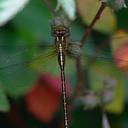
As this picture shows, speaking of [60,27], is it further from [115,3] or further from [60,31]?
[115,3]

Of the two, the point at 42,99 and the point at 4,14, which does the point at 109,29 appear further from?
the point at 4,14

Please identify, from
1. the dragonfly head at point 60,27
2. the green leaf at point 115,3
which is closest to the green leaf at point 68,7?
the dragonfly head at point 60,27

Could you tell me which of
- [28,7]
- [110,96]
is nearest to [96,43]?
[28,7]

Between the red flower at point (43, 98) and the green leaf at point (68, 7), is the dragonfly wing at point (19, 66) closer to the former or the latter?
the red flower at point (43, 98)

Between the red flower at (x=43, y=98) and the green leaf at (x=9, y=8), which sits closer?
the green leaf at (x=9, y=8)

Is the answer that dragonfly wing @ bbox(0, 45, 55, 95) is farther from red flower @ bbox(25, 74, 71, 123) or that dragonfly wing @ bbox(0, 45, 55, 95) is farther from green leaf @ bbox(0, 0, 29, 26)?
green leaf @ bbox(0, 0, 29, 26)
